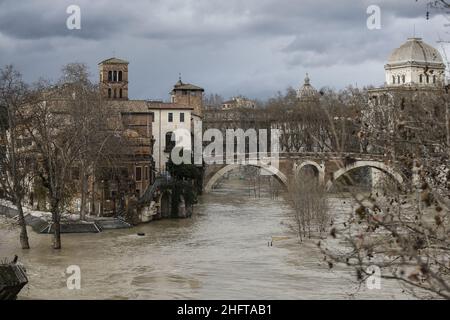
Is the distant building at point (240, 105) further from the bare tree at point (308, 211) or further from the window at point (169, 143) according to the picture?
the bare tree at point (308, 211)

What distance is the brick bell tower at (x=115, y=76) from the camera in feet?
182

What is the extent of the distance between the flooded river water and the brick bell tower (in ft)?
66.7

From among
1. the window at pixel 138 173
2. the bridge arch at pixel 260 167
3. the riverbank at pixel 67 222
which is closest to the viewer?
the riverbank at pixel 67 222

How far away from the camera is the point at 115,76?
56156mm

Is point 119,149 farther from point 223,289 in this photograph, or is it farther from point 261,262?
point 223,289

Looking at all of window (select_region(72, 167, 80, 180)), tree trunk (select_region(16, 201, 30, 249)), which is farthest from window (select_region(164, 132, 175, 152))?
tree trunk (select_region(16, 201, 30, 249))

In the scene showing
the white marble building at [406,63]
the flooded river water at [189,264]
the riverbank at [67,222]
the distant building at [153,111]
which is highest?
the white marble building at [406,63]

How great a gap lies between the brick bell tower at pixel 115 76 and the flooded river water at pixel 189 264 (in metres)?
20.3

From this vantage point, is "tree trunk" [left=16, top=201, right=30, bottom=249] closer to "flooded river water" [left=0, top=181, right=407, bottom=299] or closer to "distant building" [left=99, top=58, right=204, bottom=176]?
"flooded river water" [left=0, top=181, right=407, bottom=299]

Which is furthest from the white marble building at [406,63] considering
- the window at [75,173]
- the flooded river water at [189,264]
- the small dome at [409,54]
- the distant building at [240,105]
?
the window at [75,173]

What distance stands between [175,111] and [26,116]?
78.7 feet

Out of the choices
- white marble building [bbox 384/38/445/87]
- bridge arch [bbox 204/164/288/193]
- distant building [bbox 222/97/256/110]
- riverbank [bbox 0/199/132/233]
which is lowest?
riverbank [bbox 0/199/132/233]

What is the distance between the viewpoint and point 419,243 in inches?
276

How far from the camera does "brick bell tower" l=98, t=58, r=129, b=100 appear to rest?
5553 centimetres
